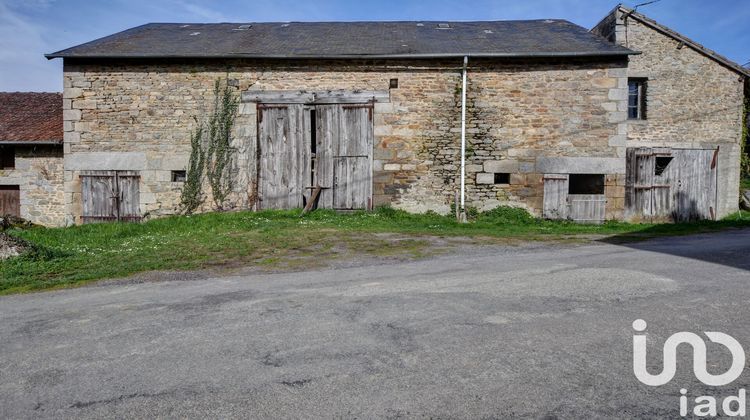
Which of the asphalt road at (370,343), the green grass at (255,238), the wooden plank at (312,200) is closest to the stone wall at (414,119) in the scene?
the green grass at (255,238)

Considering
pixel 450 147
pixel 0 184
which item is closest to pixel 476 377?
pixel 450 147

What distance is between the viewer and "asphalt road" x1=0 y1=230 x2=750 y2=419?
254 centimetres

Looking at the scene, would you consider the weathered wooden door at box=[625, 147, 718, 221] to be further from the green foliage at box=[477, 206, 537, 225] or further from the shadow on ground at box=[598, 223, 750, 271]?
the green foliage at box=[477, 206, 537, 225]

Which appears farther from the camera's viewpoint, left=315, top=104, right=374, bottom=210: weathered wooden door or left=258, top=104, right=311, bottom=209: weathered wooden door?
left=258, top=104, right=311, bottom=209: weathered wooden door

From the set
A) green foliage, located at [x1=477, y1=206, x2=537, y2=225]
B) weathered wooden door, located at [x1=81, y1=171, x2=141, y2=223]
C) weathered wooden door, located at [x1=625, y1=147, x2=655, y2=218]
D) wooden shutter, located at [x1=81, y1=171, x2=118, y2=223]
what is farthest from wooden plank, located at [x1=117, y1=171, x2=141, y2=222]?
weathered wooden door, located at [x1=625, y1=147, x2=655, y2=218]

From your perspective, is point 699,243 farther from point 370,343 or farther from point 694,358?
point 370,343

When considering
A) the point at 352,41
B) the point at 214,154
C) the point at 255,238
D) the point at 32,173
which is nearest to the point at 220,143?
the point at 214,154

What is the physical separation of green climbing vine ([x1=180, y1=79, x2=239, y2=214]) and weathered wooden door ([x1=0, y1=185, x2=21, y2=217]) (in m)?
6.86

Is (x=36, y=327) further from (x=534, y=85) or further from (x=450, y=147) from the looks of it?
(x=534, y=85)

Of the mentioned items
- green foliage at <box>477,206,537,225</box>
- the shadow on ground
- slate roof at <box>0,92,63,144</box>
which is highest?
slate roof at <box>0,92,63,144</box>

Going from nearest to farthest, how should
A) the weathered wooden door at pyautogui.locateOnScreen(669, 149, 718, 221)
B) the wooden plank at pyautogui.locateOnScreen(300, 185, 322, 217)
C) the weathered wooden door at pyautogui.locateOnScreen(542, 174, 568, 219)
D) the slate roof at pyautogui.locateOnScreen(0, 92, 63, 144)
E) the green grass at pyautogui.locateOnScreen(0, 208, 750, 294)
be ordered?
1. the green grass at pyautogui.locateOnScreen(0, 208, 750, 294)
2. the wooden plank at pyautogui.locateOnScreen(300, 185, 322, 217)
3. the weathered wooden door at pyautogui.locateOnScreen(542, 174, 568, 219)
4. the weathered wooden door at pyautogui.locateOnScreen(669, 149, 718, 221)
5. the slate roof at pyautogui.locateOnScreen(0, 92, 63, 144)

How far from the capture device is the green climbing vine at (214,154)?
12102 millimetres

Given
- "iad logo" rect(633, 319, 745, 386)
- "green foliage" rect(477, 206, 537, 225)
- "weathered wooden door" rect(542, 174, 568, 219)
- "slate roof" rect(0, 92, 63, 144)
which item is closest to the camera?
"iad logo" rect(633, 319, 745, 386)

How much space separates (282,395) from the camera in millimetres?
2623
